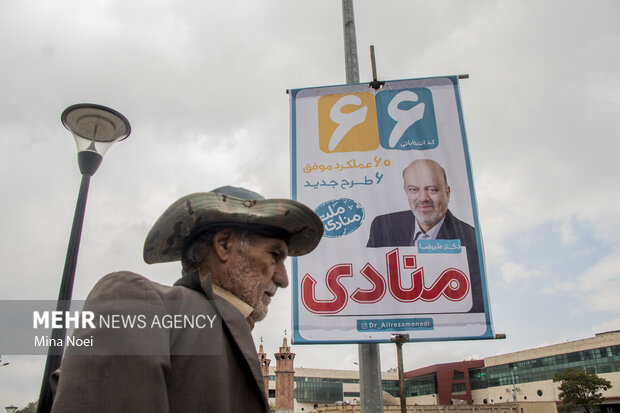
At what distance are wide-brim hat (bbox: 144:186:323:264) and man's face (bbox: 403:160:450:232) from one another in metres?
2.96

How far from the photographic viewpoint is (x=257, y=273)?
73.8 inches

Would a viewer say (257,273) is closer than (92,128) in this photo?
Yes

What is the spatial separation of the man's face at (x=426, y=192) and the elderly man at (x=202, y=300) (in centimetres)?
274

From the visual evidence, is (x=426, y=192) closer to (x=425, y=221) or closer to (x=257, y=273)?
(x=425, y=221)

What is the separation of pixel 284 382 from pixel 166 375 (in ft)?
137

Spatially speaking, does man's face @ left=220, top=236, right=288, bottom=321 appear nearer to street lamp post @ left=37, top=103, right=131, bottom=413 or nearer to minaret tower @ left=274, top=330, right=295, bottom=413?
street lamp post @ left=37, top=103, right=131, bottom=413

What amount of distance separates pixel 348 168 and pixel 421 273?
1.47 meters

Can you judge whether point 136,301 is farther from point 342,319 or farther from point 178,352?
point 342,319

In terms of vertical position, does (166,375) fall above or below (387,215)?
below

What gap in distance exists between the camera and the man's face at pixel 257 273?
72.5 inches

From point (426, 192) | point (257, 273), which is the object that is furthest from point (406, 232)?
point (257, 273)

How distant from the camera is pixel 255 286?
1865 mm

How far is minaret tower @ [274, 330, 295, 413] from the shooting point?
39.7 m

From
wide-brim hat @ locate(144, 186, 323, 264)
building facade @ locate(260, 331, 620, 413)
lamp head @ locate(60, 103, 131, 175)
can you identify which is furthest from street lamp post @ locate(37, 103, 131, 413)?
building facade @ locate(260, 331, 620, 413)
